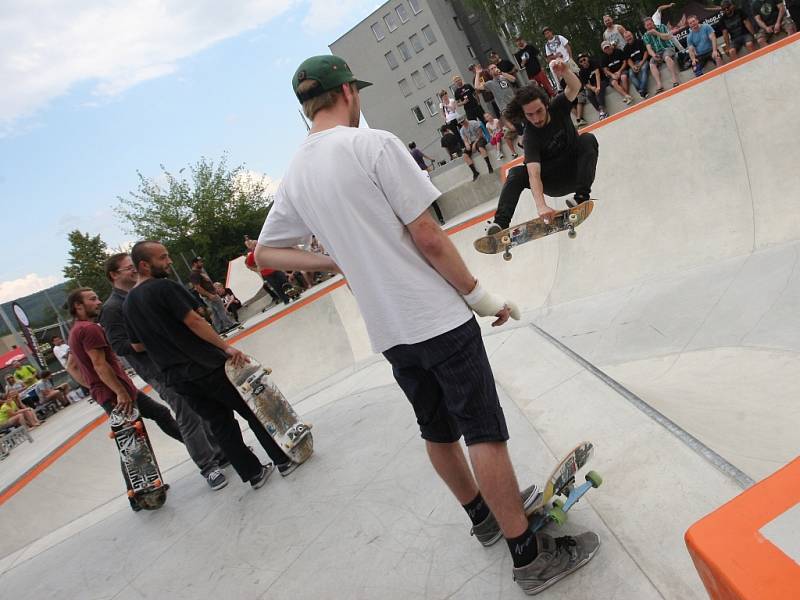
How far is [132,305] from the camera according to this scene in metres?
3.38

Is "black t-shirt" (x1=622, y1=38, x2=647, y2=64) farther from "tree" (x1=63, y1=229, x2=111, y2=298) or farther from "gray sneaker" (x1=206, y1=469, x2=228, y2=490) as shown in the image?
"tree" (x1=63, y1=229, x2=111, y2=298)

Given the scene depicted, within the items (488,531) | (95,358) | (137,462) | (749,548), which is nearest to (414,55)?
(95,358)

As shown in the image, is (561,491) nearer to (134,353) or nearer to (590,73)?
(134,353)

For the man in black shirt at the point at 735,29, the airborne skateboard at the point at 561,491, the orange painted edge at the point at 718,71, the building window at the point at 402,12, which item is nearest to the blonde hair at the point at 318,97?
the airborne skateboard at the point at 561,491

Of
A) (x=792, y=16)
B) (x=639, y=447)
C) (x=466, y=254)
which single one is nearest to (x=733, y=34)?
(x=792, y=16)

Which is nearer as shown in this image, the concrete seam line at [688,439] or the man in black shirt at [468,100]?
the concrete seam line at [688,439]

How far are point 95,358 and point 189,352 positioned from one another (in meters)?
1.19

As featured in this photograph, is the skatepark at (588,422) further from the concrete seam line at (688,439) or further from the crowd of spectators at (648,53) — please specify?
the crowd of spectators at (648,53)

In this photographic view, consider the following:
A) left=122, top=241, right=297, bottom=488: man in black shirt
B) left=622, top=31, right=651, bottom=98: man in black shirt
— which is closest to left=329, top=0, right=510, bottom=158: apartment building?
left=622, top=31, right=651, bottom=98: man in black shirt

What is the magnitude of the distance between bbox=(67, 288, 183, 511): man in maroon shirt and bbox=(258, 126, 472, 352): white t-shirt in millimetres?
3031

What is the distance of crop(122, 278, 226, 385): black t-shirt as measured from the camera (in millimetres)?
3297

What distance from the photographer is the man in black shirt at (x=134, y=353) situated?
Answer: 4090 mm

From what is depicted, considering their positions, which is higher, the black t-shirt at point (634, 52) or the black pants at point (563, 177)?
the black t-shirt at point (634, 52)

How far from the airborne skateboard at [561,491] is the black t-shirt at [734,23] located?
12.3m
